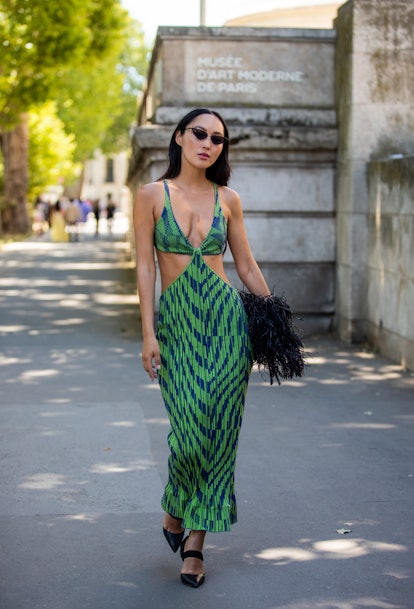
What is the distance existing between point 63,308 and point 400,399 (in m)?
7.52

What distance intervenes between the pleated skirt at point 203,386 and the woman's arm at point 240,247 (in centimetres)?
25

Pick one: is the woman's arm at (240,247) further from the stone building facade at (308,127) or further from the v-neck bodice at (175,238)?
the stone building facade at (308,127)

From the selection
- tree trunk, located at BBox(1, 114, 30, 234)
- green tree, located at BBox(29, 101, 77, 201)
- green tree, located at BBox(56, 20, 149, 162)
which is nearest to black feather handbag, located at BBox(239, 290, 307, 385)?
green tree, located at BBox(56, 20, 149, 162)

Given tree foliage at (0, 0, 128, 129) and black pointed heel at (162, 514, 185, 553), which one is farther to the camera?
tree foliage at (0, 0, 128, 129)

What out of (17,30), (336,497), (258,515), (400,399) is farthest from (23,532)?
(17,30)

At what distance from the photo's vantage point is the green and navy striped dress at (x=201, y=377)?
15.3 ft

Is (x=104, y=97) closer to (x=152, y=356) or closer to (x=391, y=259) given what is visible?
(x=391, y=259)

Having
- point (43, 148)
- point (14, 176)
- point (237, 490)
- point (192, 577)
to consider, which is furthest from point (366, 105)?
point (43, 148)

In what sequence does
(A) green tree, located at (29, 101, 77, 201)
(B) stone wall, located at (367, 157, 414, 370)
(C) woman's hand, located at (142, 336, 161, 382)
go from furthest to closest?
(A) green tree, located at (29, 101, 77, 201), (B) stone wall, located at (367, 157, 414, 370), (C) woman's hand, located at (142, 336, 161, 382)

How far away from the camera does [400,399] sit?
28.3 feet

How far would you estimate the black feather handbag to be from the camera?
15.7ft

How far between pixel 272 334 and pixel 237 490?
5.18 ft

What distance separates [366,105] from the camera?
442 inches

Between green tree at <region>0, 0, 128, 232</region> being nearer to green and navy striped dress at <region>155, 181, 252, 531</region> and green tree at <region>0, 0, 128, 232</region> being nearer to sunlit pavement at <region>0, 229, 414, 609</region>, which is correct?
sunlit pavement at <region>0, 229, 414, 609</region>
